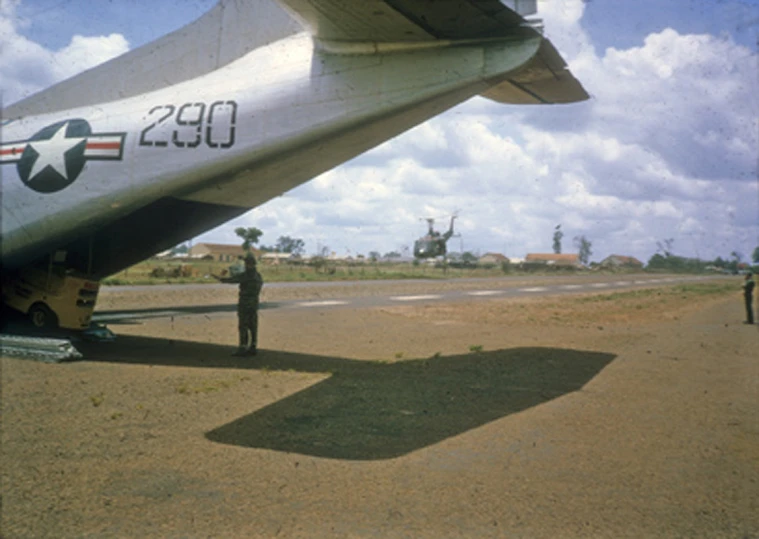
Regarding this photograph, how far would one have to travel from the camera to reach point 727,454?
517 centimetres

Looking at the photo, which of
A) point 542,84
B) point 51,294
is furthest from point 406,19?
point 51,294

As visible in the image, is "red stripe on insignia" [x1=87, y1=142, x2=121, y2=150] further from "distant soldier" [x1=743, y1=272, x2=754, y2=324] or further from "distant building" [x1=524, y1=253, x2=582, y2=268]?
"distant building" [x1=524, y1=253, x2=582, y2=268]

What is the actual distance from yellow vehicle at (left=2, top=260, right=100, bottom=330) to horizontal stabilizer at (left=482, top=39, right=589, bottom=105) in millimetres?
8214

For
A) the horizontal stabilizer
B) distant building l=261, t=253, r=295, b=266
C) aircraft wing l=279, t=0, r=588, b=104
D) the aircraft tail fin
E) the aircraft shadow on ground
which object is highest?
the aircraft tail fin

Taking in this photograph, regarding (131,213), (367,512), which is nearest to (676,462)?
(367,512)

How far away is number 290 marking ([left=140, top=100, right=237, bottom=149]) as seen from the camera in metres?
8.56

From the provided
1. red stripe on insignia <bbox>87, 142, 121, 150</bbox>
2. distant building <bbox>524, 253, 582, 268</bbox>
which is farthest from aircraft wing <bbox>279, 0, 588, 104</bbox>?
distant building <bbox>524, 253, 582, 268</bbox>

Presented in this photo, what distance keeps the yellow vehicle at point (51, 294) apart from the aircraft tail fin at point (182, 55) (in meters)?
2.99

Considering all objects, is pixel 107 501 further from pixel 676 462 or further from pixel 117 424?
pixel 676 462

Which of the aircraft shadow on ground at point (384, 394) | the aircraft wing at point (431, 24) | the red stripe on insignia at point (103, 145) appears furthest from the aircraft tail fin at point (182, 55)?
the aircraft shadow on ground at point (384, 394)

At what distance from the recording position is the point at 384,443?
18.1ft

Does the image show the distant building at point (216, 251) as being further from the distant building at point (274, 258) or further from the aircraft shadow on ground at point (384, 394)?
the aircraft shadow on ground at point (384, 394)

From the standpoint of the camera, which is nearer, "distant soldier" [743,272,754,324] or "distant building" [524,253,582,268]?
"distant soldier" [743,272,754,324]

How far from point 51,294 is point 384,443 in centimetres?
822
